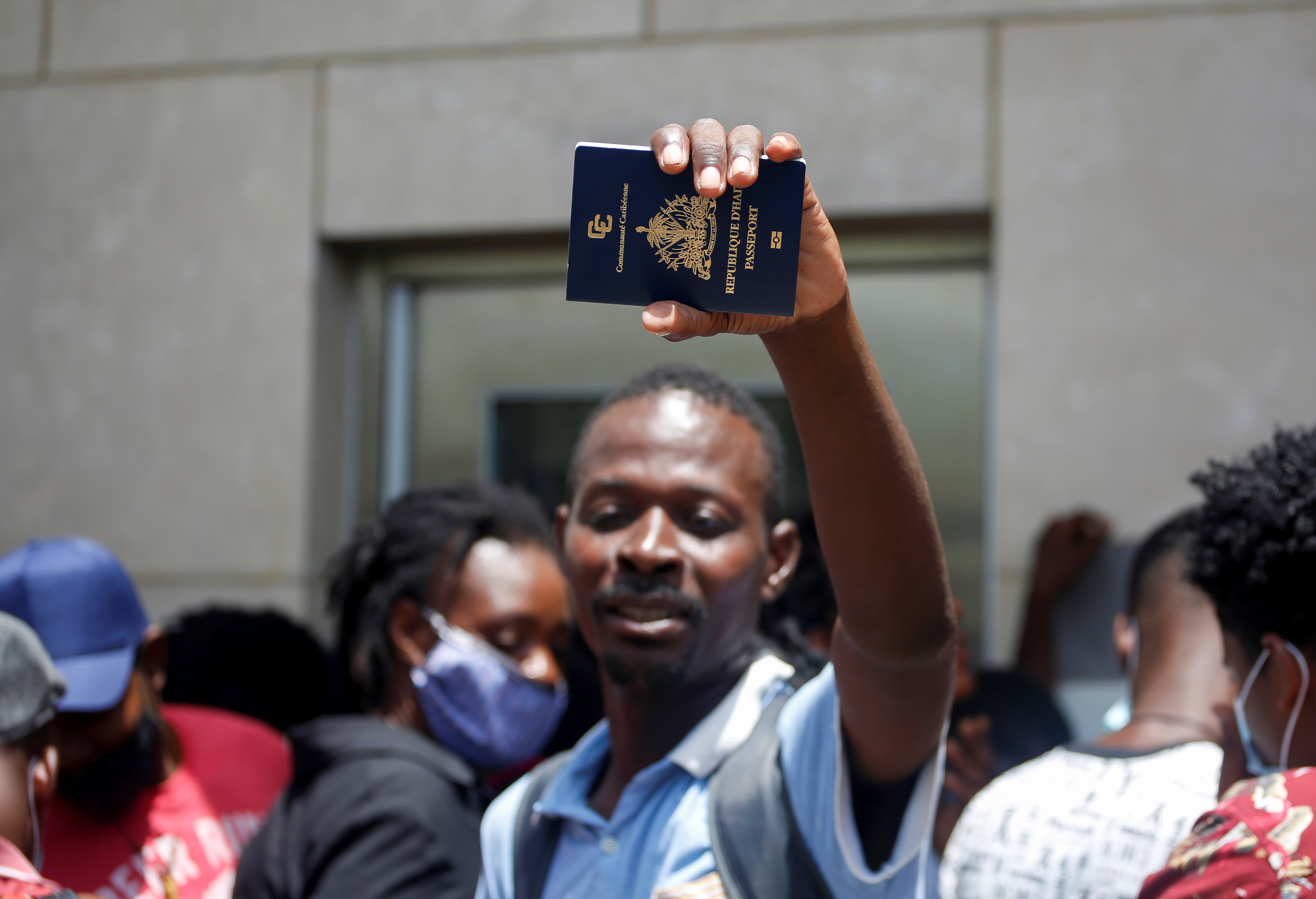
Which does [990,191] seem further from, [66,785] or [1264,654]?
[66,785]

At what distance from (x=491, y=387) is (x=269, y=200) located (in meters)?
0.98

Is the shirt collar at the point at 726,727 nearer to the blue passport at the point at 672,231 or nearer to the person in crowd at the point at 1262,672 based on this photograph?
the person in crowd at the point at 1262,672

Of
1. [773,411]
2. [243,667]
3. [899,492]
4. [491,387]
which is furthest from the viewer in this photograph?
[491,387]

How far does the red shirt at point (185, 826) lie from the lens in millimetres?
2268

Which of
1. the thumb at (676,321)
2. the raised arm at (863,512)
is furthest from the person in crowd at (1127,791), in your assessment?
the thumb at (676,321)

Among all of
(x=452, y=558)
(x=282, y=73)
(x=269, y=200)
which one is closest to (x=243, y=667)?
(x=452, y=558)

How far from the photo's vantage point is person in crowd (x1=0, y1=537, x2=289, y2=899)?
90.2 inches

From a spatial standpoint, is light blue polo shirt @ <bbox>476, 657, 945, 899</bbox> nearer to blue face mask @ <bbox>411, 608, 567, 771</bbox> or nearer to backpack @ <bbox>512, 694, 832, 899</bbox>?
backpack @ <bbox>512, 694, 832, 899</bbox>

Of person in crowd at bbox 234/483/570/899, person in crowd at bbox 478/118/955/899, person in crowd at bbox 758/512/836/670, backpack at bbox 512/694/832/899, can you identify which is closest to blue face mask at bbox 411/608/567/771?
person in crowd at bbox 234/483/570/899

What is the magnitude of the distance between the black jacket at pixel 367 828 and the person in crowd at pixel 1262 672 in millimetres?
1208

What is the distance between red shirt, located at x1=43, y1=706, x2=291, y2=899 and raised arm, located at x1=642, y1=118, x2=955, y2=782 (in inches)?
58.6

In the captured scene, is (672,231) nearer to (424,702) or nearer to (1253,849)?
(1253,849)

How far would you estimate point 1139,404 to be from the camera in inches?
140

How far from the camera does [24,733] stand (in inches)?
68.6
